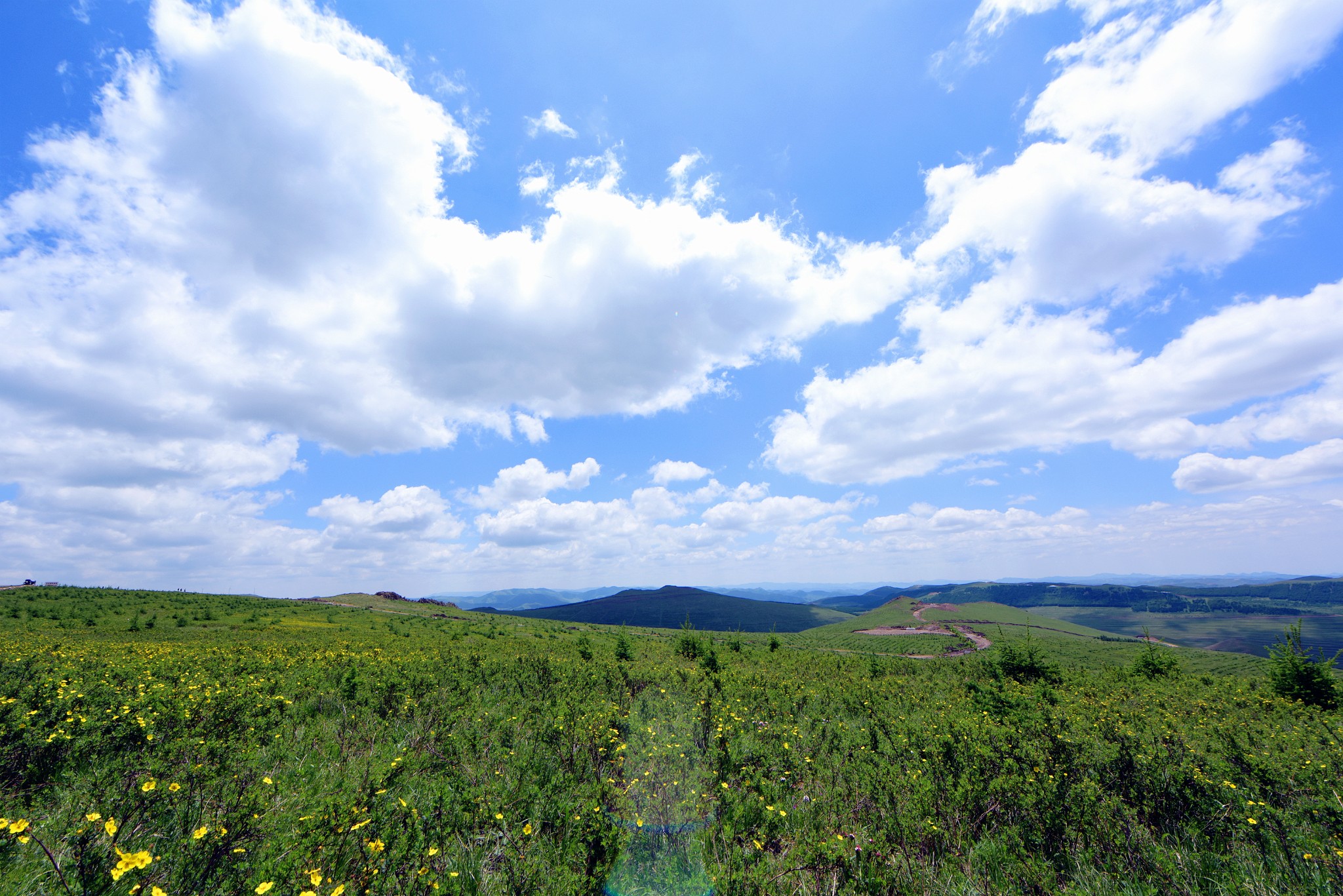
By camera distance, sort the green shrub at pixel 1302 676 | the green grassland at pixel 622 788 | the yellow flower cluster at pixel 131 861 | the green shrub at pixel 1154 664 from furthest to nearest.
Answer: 1. the green shrub at pixel 1154 664
2. the green shrub at pixel 1302 676
3. the green grassland at pixel 622 788
4. the yellow flower cluster at pixel 131 861

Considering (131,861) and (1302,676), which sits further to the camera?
(1302,676)

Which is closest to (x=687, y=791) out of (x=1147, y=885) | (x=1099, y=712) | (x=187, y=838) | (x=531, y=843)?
(x=531, y=843)

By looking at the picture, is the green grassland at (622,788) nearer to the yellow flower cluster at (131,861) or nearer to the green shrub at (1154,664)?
the yellow flower cluster at (131,861)

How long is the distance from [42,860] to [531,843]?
431cm

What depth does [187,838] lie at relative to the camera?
485cm

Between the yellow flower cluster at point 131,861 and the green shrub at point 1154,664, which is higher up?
the yellow flower cluster at point 131,861

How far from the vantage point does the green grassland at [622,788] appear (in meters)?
4.83

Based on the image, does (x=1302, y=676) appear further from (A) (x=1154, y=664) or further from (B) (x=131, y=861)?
(B) (x=131, y=861)

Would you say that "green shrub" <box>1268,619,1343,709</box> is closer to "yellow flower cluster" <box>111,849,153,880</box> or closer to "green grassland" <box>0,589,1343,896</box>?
"green grassland" <box>0,589,1343,896</box>

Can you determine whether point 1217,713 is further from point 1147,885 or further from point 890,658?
point 890,658

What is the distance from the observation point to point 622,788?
7090 mm

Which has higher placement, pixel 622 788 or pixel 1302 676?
pixel 622 788

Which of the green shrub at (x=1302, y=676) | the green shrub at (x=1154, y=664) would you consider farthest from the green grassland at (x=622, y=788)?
the green shrub at (x=1154, y=664)

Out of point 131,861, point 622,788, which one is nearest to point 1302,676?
point 622,788
